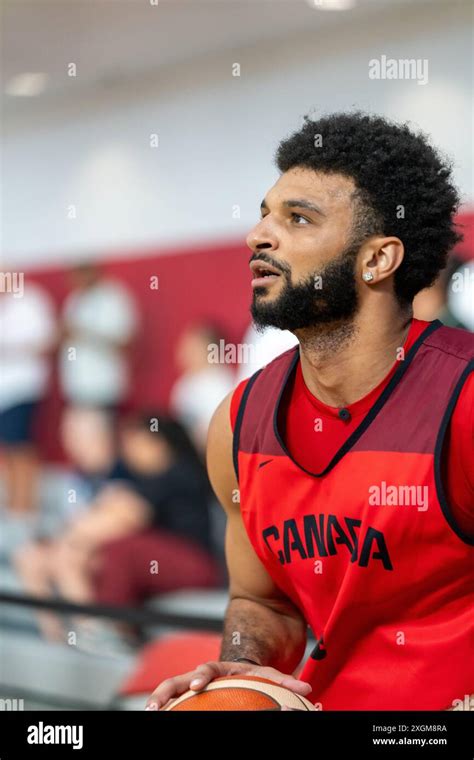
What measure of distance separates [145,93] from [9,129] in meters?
1.02

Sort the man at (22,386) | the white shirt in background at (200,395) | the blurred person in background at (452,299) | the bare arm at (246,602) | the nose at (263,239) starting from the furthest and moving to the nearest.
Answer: the man at (22,386)
the white shirt in background at (200,395)
the blurred person in background at (452,299)
the bare arm at (246,602)
the nose at (263,239)

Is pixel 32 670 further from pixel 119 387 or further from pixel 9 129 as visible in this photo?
pixel 9 129

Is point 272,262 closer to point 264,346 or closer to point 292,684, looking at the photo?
point 292,684

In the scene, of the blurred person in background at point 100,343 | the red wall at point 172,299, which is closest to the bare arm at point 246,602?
the red wall at point 172,299

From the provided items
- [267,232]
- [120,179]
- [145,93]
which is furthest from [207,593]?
[267,232]

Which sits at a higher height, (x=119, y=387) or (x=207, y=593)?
(x=119, y=387)

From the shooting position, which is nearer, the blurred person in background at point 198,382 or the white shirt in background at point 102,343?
the blurred person in background at point 198,382

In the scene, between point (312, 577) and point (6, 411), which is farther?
point (6, 411)

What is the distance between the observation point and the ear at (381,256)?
143 cm

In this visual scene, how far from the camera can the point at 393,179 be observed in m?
1.45

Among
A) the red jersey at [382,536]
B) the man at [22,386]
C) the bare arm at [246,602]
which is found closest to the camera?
the red jersey at [382,536]

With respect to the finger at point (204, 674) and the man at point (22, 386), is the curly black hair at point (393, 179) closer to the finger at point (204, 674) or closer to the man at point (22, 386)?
the finger at point (204, 674)

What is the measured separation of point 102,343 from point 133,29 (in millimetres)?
1351

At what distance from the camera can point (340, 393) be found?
4.70 ft
